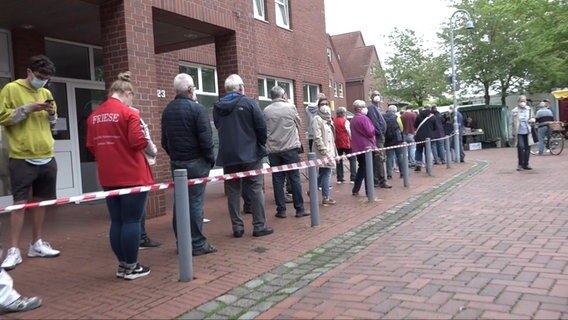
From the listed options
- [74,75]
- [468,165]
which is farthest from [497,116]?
[74,75]

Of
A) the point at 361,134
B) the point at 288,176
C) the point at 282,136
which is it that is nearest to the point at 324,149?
the point at 361,134

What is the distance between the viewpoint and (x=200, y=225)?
5.55m

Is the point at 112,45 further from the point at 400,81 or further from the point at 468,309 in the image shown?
the point at 400,81

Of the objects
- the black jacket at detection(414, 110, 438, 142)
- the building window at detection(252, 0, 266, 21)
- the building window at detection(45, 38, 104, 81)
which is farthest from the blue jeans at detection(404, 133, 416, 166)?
the building window at detection(45, 38, 104, 81)

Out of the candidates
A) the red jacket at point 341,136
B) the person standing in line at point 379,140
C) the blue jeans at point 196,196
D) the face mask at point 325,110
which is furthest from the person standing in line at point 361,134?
the blue jeans at point 196,196

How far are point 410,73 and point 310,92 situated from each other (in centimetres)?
1991

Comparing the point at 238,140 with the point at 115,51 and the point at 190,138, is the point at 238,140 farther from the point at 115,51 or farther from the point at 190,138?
the point at 115,51

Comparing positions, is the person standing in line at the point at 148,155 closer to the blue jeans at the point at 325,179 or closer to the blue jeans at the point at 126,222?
the blue jeans at the point at 126,222

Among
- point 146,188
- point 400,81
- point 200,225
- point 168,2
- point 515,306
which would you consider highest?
point 400,81

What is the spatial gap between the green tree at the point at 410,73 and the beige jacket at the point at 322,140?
2835 centimetres

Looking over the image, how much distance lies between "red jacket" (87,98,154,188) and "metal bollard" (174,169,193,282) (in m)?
0.38

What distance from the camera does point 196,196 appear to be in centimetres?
546

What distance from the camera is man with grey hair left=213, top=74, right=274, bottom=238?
20.2 feet

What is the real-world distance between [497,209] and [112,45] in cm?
603
